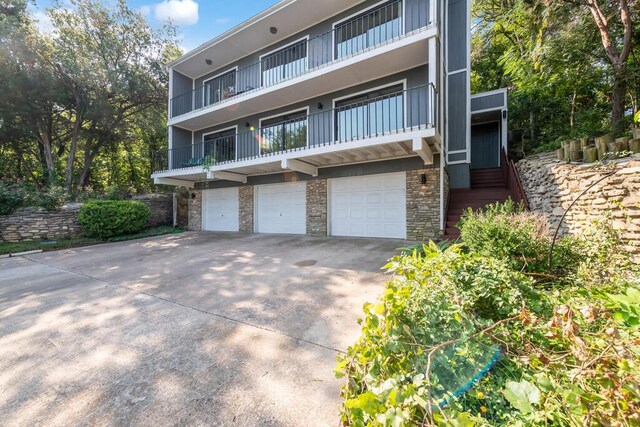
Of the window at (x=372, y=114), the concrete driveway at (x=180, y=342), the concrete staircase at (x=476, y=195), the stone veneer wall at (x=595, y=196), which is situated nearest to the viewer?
the concrete driveway at (x=180, y=342)

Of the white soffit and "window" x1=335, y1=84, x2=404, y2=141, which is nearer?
"window" x1=335, y1=84, x2=404, y2=141

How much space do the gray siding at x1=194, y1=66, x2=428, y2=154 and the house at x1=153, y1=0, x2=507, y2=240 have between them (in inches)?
1.4

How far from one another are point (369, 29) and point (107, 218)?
443 inches

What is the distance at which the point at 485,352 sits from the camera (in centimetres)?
138

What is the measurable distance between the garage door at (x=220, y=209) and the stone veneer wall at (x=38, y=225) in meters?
4.63

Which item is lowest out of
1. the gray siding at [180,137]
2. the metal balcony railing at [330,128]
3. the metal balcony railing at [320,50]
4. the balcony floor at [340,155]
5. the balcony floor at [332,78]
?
the balcony floor at [340,155]

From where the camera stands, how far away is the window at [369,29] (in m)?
7.77

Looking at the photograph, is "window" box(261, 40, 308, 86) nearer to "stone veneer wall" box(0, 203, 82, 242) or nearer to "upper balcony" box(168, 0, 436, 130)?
"upper balcony" box(168, 0, 436, 130)

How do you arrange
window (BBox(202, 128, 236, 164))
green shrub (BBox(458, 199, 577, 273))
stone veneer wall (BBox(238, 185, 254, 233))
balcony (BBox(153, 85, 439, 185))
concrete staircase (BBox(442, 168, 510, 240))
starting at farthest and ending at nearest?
stone veneer wall (BBox(238, 185, 254, 233)), window (BBox(202, 128, 236, 164)), concrete staircase (BBox(442, 168, 510, 240)), balcony (BBox(153, 85, 439, 185)), green shrub (BBox(458, 199, 577, 273))

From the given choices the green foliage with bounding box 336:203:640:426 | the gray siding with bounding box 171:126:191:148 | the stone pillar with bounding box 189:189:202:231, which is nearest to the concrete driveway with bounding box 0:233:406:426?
the green foliage with bounding box 336:203:640:426

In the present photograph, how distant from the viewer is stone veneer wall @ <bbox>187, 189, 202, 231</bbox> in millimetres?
12766

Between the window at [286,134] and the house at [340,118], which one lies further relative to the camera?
the window at [286,134]

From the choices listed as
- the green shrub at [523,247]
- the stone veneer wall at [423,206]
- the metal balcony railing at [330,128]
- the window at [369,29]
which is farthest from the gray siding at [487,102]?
the green shrub at [523,247]

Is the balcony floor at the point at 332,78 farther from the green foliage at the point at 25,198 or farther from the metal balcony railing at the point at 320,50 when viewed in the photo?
the green foliage at the point at 25,198
